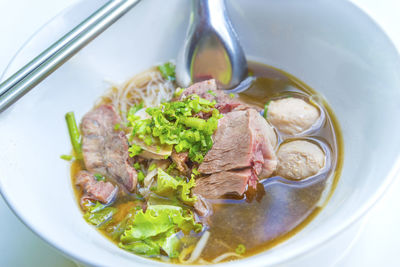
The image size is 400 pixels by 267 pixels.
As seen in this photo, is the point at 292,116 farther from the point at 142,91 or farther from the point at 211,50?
the point at 142,91

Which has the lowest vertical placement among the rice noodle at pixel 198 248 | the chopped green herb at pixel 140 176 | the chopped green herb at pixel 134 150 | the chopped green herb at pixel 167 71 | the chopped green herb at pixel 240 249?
the chopped green herb at pixel 240 249

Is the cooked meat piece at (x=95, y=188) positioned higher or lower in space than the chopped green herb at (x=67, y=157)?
lower

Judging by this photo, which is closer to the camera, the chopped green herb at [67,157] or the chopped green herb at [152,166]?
the chopped green herb at [152,166]

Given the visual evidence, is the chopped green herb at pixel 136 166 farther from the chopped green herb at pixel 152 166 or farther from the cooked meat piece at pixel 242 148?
the cooked meat piece at pixel 242 148

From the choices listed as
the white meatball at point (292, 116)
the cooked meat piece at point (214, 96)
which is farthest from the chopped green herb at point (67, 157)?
the white meatball at point (292, 116)

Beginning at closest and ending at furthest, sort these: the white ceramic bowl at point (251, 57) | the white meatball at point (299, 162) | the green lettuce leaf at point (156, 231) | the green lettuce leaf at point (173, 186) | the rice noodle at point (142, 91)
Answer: the white ceramic bowl at point (251, 57), the green lettuce leaf at point (156, 231), the green lettuce leaf at point (173, 186), the white meatball at point (299, 162), the rice noodle at point (142, 91)

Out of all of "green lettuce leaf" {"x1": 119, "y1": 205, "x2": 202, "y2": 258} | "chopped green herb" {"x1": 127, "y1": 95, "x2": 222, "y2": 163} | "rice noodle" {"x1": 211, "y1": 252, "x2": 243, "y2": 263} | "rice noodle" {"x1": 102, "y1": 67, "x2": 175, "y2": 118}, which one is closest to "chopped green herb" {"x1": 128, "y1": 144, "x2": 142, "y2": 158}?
"chopped green herb" {"x1": 127, "y1": 95, "x2": 222, "y2": 163}

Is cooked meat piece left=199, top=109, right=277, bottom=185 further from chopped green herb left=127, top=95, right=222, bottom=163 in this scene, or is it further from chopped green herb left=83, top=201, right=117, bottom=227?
chopped green herb left=83, top=201, right=117, bottom=227

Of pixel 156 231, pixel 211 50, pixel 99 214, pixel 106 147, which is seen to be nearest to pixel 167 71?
pixel 211 50
